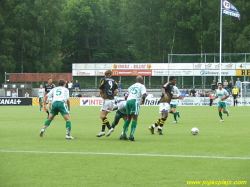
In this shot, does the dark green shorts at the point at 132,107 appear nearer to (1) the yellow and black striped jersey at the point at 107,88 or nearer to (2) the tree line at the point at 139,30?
(1) the yellow and black striped jersey at the point at 107,88

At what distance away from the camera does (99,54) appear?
258ft

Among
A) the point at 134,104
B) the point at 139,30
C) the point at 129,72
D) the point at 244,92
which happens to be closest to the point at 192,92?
the point at 244,92

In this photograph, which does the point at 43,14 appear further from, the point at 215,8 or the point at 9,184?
the point at 9,184

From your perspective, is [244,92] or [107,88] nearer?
[107,88]

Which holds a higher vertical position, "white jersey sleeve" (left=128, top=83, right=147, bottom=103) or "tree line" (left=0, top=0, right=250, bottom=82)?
"tree line" (left=0, top=0, right=250, bottom=82)

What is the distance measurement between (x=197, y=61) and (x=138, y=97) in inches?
1227

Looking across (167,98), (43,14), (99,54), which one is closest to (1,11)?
(43,14)

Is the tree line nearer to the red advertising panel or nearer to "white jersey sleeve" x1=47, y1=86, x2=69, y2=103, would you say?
the red advertising panel

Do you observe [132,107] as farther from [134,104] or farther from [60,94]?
[60,94]

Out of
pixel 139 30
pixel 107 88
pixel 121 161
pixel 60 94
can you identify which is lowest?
pixel 121 161

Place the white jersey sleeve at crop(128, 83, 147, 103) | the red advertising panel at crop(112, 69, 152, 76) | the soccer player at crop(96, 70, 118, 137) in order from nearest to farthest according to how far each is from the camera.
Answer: the white jersey sleeve at crop(128, 83, 147, 103) → the soccer player at crop(96, 70, 118, 137) → the red advertising panel at crop(112, 69, 152, 76)

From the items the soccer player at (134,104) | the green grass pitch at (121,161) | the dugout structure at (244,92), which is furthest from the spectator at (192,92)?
the soccer player at (134,104)

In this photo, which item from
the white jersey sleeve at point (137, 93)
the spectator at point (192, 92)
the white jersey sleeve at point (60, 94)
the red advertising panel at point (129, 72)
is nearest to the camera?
the white jersey sleeve at point (137, 93)

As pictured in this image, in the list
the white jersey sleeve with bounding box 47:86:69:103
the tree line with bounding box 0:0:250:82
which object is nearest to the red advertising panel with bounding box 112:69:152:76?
the tree line with bounding box 0:0:250:82
